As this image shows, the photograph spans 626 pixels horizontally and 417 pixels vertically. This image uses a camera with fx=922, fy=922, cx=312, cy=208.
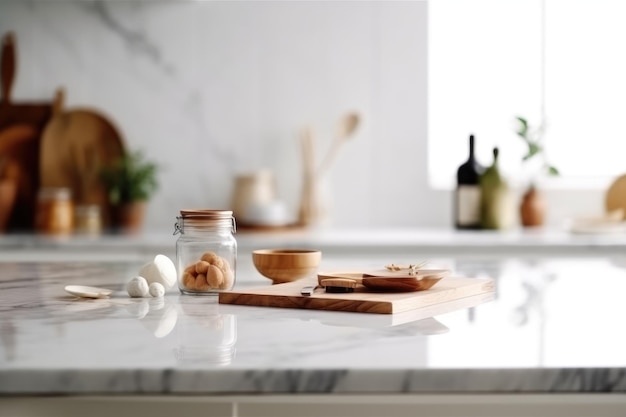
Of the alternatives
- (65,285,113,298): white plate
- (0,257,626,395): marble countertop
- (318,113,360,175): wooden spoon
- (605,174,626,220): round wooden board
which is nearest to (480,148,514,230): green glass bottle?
(605,174,626,220): round wooden board

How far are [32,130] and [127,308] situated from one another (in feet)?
7.82

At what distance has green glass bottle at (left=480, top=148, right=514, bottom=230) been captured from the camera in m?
3.18

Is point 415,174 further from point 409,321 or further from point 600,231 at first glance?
point 409,321

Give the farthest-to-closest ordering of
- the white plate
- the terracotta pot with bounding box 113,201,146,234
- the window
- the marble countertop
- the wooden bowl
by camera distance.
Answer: the window → the terracotta pot with bounding box 113,201,146,234 → the wooden bowl → the white plate → the marble countertop

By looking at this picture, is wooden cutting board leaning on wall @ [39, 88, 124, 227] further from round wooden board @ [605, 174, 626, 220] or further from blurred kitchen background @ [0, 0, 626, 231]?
round wooden board @ [605, 174, 626, 220]

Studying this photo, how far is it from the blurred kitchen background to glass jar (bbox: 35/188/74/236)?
0.39 m

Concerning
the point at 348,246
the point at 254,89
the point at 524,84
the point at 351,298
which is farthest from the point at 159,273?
the point at 524,84

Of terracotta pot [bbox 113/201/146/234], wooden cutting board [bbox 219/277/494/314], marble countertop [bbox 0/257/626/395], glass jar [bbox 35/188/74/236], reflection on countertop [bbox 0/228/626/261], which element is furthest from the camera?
terracotta pot [bbox 113/201/146/234]

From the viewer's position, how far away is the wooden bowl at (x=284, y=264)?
1498 millimetres

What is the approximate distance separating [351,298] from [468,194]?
2025mm

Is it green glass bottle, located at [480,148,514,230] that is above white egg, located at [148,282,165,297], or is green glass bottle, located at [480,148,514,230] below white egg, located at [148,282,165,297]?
above

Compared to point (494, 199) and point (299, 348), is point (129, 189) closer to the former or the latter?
point (494, 199)

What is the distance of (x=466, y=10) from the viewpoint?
11.9 ft

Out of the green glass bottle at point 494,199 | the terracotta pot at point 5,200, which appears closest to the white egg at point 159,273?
the green glass bottle at point 494,199
